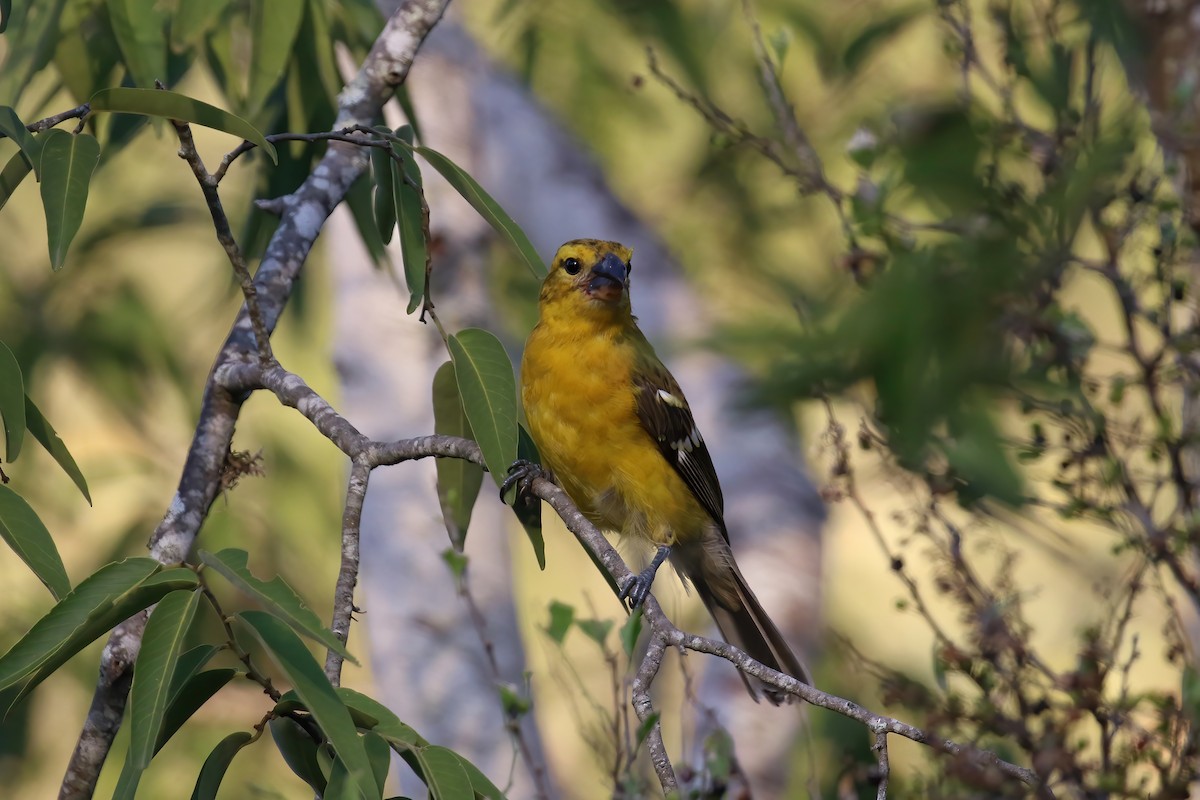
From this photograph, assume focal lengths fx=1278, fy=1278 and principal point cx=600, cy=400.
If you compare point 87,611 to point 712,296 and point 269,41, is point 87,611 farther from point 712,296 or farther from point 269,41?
point 712,296

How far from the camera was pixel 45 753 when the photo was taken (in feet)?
24.5

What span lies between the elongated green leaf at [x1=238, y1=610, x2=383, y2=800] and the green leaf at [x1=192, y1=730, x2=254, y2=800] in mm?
506

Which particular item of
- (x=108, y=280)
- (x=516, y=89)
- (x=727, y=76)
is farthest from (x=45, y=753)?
(x=727, y=76)

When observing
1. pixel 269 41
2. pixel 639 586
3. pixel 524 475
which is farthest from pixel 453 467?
pixel 269 41

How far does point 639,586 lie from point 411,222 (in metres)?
1.10

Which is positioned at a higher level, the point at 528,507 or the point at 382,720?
the point at 528,507

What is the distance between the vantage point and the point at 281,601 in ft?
5.86

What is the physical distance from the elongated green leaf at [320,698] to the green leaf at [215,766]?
1.66 feet

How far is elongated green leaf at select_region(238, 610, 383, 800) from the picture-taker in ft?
5.84

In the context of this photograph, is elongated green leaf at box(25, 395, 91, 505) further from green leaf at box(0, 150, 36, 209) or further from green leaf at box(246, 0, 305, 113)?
green leaf at box(246, 0, 305, 113)

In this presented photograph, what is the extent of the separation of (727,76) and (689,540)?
13.6 ft

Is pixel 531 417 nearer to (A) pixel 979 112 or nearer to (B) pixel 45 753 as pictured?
(A) pixel 979 112

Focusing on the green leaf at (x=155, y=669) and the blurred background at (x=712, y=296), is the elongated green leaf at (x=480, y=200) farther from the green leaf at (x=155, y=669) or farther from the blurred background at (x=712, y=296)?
the green leaf at (x=155, y=669)

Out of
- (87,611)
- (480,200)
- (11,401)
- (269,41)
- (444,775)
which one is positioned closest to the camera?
(87,611)
